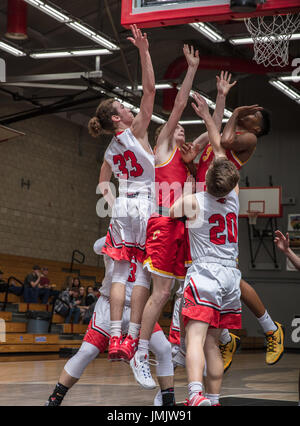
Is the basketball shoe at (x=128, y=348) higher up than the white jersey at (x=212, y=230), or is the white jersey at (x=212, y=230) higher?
the white jersey at (x=212, y=230)

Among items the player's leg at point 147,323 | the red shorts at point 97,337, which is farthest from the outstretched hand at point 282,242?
the red shorts at point 97,337

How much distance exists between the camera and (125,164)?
5.08 meters

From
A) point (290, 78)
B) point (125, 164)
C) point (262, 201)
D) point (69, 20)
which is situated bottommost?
point (125, 164)

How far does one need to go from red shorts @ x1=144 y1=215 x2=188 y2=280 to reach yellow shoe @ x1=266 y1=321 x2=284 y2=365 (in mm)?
1012

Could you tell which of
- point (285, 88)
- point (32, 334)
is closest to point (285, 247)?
point (32, 334)

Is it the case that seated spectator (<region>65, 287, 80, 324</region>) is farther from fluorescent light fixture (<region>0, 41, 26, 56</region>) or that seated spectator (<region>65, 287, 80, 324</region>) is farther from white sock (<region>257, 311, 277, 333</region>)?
white sock (<region>257, 311, 277, 333</region>)

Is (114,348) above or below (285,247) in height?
below

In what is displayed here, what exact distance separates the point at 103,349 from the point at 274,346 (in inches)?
55.2

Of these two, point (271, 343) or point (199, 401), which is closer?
point (199, 401)

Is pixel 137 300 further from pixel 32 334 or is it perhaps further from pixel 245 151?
pixel 32 334

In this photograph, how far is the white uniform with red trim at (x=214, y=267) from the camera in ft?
14.4

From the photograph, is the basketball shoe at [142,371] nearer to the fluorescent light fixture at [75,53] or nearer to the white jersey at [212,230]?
the white jersey at [212,230]

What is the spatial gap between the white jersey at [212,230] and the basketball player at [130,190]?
54 centimetres

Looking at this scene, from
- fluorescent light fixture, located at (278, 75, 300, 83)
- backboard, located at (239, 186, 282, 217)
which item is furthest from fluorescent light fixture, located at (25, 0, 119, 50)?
backboard, located at (239, 186, 282, 217)
